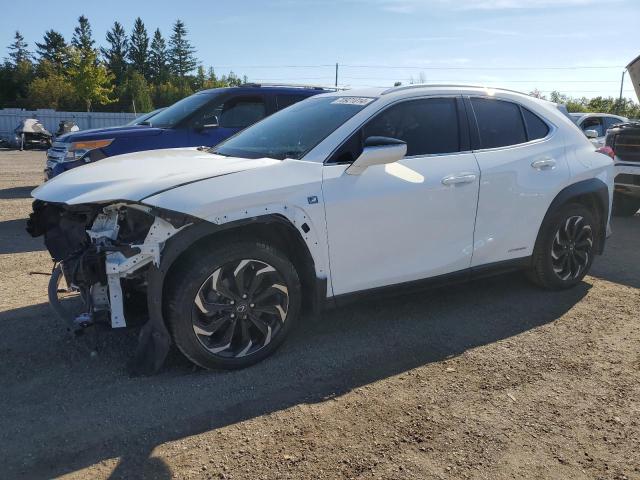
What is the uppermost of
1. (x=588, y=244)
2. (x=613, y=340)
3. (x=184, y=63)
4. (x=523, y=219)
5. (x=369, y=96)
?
(x=184, y=63)

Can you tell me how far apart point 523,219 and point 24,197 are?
381 inches

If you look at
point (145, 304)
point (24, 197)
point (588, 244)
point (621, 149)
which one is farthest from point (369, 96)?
point (24, 197)

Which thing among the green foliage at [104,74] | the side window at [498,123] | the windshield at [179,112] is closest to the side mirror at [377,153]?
the side window at [498,123]

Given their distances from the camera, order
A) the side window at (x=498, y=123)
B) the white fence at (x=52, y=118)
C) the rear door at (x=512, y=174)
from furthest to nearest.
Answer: the white fence at (x=52, y=118)
the side window at (x=498, y=123)
the rear door at (x=512, y=174)

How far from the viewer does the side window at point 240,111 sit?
8445mm

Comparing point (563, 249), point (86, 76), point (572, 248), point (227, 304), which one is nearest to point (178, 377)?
point (227, 304)

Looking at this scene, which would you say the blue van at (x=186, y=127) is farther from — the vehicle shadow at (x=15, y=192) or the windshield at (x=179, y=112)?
the vehicle shadow at (x=15, y=192)

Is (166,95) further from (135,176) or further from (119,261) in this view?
(119,261)

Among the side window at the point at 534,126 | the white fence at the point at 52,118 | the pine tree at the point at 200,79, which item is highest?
the pine tree at the point at 200,79

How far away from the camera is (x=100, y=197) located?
3268 mm

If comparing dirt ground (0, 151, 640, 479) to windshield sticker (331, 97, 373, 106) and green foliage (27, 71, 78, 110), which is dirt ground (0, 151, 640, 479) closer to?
windshield sticker (331, 97, 373, 106)

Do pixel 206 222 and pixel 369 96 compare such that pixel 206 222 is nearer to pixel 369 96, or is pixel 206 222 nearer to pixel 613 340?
pixel 369 96

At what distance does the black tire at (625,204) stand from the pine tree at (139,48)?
99.4 m

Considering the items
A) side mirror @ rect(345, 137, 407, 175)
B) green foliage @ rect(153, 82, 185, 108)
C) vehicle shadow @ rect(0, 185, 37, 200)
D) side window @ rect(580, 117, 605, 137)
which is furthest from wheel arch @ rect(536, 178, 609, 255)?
green foliage @ rect(153, 82, 185, 108)
